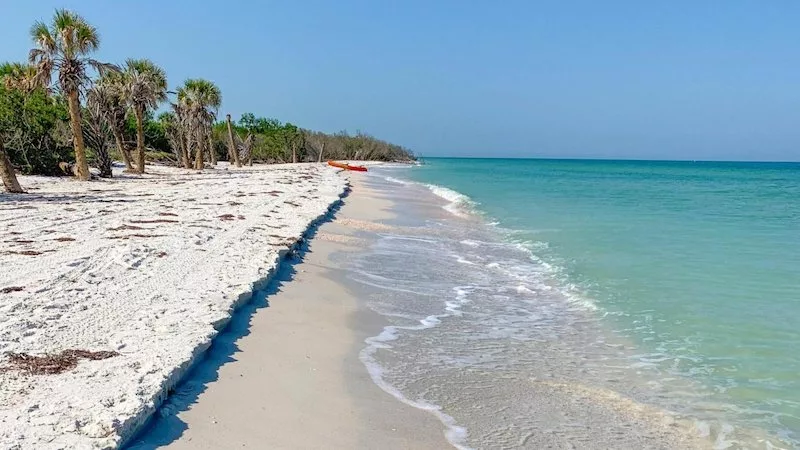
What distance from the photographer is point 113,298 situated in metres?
6.05

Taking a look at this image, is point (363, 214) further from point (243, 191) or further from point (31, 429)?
point (31, 429)

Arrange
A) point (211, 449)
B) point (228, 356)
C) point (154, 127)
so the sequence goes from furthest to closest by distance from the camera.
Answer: point (154, 127), point (228, 356), point (211, 449)

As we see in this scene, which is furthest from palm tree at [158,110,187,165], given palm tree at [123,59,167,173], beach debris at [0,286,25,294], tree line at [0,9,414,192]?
beach debris at [0,286,25,294]

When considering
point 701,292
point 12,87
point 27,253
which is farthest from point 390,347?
point 12,87

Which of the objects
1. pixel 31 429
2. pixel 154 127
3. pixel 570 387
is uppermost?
pixel 154 127

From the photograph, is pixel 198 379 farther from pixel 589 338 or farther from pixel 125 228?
pixel 125 228

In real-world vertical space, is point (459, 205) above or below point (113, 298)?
below

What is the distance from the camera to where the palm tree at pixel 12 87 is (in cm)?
1599

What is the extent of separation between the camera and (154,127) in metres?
52.1

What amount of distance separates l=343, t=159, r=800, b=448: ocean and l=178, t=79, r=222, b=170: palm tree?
29855mm

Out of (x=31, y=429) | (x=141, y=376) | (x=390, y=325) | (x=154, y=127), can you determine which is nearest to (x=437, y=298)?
(x=390, y=325)

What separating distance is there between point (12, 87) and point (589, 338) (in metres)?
24.7

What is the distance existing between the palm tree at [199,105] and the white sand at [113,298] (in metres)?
27.6

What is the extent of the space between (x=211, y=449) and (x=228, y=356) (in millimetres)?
1615
